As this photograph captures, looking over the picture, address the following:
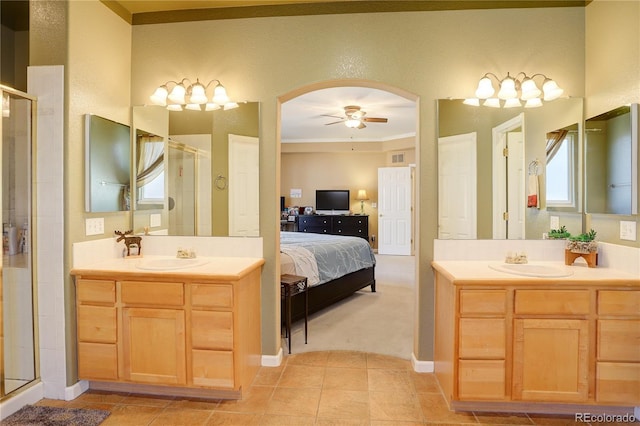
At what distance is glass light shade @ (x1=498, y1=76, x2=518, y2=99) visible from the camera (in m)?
2.42

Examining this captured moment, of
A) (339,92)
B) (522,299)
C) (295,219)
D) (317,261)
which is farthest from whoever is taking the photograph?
(295,219)

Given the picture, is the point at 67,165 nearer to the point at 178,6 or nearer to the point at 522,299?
the point at 178,6

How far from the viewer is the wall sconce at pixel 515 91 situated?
2.40 m

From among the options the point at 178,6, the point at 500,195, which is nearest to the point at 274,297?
the point at 500,195

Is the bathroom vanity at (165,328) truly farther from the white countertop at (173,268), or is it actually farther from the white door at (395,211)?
the white door at (395,211)

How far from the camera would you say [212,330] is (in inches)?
81.0

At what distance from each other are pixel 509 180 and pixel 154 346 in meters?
2.70

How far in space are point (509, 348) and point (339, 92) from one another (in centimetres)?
394

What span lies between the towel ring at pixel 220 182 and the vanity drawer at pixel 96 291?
0.98m

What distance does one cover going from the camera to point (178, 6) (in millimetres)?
2604

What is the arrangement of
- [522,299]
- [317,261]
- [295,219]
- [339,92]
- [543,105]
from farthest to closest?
[295,219] < [339,92] < [317,261] < [543,105] < [522,299]

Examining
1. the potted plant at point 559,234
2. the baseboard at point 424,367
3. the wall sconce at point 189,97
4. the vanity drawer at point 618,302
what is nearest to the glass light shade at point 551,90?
the potted plant at point 559,234

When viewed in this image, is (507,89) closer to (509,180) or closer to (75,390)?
(509,180)
